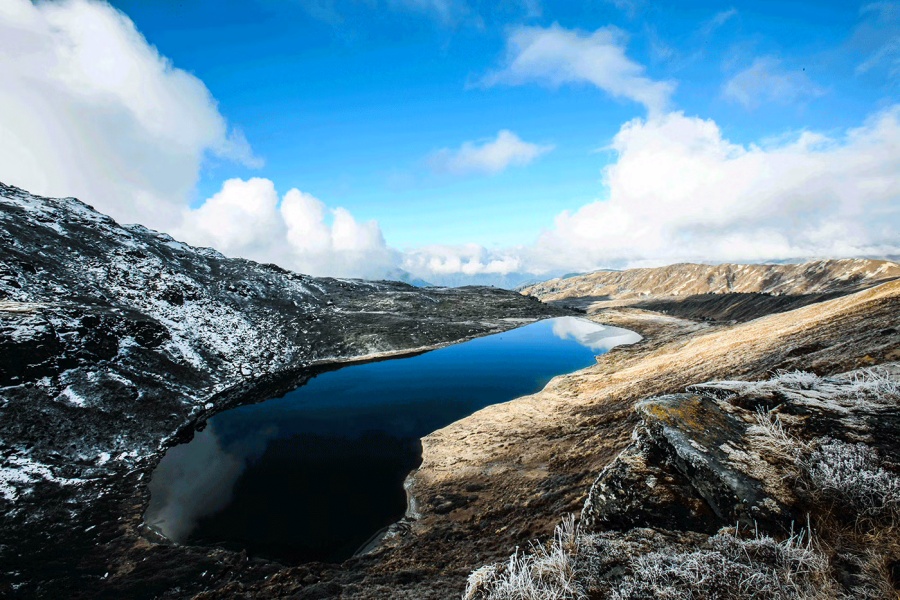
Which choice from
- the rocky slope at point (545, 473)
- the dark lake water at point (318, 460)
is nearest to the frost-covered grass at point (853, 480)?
the rocky slope at point (545, 473)

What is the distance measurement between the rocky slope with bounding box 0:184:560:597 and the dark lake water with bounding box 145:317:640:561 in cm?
190

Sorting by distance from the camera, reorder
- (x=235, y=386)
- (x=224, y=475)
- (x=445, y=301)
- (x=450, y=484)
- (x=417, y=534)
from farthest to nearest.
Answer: (x=445, y=301) → (x=235, y=386) → (x=224, y=475) → (x=450, y=484) → (x=417, y=534)

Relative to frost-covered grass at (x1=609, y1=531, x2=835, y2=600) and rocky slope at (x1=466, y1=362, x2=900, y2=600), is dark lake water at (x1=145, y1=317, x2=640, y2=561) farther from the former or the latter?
frost-covered grass at (x1=609, y1=531, x2=835, y2=600)

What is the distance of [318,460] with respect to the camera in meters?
25.8

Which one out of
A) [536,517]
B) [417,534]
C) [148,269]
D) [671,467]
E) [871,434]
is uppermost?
[148,269]

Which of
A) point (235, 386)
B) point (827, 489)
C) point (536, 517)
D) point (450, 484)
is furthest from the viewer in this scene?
point (235, 386)

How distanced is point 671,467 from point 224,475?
2709cm

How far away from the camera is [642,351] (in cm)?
4731

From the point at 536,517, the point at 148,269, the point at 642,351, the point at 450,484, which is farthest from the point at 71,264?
the point at 642,351

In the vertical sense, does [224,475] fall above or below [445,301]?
below

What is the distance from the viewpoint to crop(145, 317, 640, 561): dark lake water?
18.5 metres

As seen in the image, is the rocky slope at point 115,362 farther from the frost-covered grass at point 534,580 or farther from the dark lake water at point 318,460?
the frost-covered grass at point 534,580

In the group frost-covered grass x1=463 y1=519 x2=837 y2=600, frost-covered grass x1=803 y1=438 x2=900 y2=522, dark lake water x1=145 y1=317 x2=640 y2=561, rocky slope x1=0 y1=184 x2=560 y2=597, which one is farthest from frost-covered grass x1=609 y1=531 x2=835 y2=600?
rocky slope x1=0 y1=184 x2=560 y2=597

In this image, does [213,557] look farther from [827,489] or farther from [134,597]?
[827,489]
